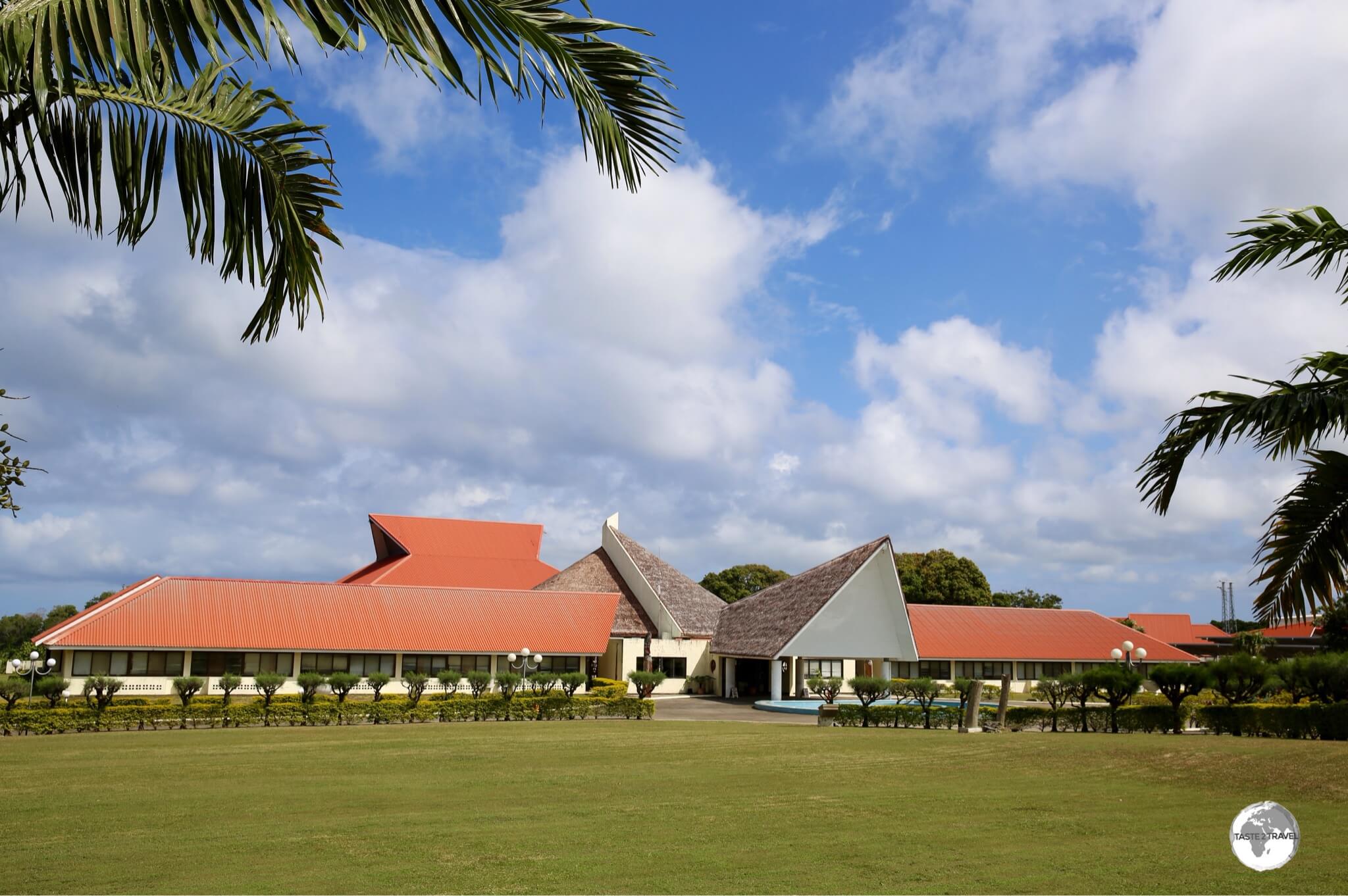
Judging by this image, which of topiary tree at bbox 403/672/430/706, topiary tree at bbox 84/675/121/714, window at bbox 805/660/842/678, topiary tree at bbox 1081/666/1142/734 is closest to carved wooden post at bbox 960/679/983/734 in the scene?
topiary tree at bbox 1081/666/1142/734

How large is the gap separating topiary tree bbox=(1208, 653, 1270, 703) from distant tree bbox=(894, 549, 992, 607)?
1554 inches

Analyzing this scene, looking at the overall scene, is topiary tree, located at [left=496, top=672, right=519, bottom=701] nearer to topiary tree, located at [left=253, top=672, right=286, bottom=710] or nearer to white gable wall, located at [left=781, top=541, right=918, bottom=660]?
topiary tree, located at [left=253, top=672, right=286, bottom=710]

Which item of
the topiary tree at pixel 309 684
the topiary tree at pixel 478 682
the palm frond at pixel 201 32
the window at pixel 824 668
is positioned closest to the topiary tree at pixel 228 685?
the topiary tree at pixel 309 684

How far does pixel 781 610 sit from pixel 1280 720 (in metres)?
24.3

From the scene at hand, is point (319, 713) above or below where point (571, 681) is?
below

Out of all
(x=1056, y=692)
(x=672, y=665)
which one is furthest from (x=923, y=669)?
(x=1056, y=692)

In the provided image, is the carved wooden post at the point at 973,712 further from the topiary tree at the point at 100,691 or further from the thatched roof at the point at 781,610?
the topiary tree at the point at 100,691

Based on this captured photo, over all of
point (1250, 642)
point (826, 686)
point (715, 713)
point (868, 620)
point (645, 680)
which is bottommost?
point (715, 713)

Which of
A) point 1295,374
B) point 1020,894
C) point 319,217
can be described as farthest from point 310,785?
point 1295,374

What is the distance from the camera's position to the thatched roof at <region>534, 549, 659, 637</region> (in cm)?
4606

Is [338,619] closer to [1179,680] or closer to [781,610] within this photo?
[781,610]

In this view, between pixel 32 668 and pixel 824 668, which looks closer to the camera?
pixel 32 668

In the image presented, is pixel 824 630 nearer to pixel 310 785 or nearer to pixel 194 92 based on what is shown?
pixel 310 785

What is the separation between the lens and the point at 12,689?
1067 inches
